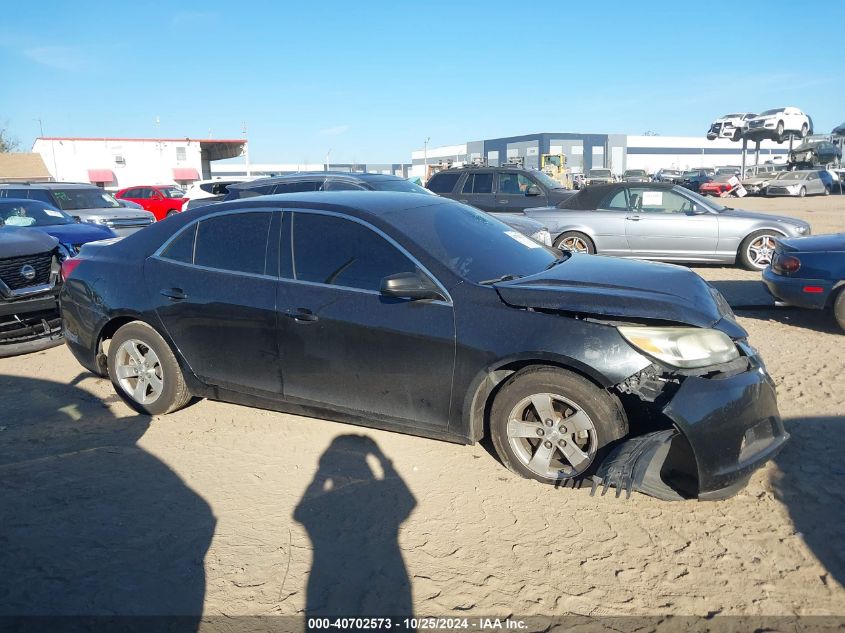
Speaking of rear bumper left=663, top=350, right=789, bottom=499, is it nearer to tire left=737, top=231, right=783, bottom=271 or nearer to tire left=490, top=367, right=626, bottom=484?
tire left=490, top=367, right=626, bottom=484

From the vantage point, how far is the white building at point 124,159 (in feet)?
151

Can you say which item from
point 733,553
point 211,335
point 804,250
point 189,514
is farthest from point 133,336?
point 804,250

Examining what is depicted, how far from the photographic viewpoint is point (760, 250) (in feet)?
34.7

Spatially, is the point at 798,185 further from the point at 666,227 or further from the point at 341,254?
the point at 341,254

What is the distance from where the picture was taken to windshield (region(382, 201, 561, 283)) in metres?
4.12

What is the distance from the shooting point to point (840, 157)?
1786 inches

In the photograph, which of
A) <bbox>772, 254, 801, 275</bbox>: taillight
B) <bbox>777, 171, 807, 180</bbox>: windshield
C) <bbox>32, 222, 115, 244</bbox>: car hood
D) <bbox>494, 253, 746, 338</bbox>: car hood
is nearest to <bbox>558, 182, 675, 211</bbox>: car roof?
<bbox>772, 254, 801, 275</bbox>: taillight

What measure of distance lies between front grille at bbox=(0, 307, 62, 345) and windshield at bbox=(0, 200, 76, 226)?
350 centimetres

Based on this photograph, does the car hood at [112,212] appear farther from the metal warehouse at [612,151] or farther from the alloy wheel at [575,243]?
the metal warehouse at [612,151]

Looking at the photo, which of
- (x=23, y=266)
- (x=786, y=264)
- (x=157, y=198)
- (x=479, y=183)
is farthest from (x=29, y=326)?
(x=157, y=198)

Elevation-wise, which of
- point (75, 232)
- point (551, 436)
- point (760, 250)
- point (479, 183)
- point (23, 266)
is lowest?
point (551, 436)

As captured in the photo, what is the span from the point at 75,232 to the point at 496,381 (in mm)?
8266

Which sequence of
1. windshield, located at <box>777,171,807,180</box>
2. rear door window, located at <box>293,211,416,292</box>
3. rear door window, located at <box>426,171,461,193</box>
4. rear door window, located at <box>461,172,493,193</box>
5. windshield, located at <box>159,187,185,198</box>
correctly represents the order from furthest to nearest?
1. windshield, located at <box>777,171,807,180</box>
2. windshield, located at <box>159,187,185,198</box>
3. rear door window, located at <box>426,171,461,193</box>
4. rear door window, located at <box>461,172,493,193</box>
5. rear door window, located at <box>293,211,416,292</box>

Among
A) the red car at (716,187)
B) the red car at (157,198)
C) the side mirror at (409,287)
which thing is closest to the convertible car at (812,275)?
the side mirror at (409,287)
